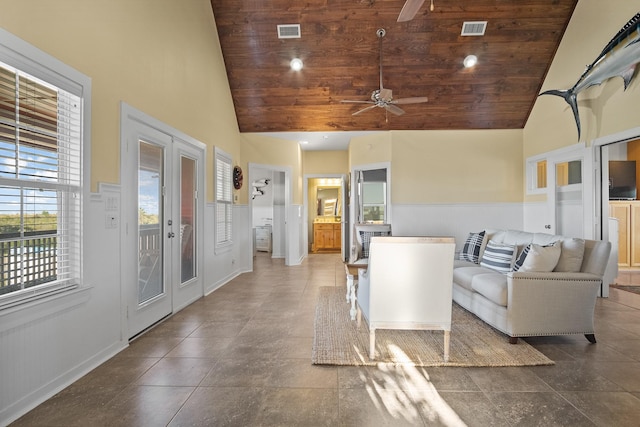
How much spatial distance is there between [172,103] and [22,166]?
198 centimetres

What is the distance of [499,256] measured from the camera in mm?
3551

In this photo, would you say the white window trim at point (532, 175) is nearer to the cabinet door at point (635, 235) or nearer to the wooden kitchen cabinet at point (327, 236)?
the cabinet door at point (635, 235)

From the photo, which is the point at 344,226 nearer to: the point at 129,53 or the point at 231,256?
the point at 231,256

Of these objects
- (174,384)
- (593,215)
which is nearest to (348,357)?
(174,384)

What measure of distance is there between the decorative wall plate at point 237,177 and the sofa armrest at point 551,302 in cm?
444

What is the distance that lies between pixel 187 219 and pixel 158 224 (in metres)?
0.64

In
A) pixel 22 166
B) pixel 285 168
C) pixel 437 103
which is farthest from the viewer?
pixel 285 168

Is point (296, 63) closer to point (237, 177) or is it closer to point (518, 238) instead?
point (237, 177)

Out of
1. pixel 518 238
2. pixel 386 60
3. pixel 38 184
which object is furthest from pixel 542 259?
pixel 38 184

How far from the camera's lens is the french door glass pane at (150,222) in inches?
120

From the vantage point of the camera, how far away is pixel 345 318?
333 cm

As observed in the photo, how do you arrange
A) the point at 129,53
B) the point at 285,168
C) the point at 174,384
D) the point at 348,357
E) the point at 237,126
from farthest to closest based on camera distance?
the point at 285,168 < the point at 237,126 < the point at 129,53 < the point at 348,357 < the point at 174,384

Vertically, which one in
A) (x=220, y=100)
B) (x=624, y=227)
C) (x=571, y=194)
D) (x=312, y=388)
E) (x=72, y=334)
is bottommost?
(x=312, y=388)

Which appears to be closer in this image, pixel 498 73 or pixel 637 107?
pixel 637 107
